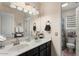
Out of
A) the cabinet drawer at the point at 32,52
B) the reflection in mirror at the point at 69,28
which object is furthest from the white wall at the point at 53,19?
the cabinet drawer at the point at 32,52

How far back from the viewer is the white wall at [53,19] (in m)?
2.15

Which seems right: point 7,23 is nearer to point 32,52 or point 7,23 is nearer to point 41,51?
point 32,52

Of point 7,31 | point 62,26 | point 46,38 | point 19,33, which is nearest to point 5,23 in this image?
point 7,31

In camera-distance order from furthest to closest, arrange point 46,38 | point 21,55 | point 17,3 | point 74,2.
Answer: point 46,38 → point 17,3 → point 74,2 → point 21,55

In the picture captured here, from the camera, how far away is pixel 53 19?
7.12 ft

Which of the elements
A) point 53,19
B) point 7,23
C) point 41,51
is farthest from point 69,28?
point 7,23

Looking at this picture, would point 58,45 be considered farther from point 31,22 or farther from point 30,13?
point 30,13

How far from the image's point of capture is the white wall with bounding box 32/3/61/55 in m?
2.15

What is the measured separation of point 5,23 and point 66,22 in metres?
1.07

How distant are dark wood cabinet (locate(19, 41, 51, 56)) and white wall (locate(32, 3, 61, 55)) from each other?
144mm

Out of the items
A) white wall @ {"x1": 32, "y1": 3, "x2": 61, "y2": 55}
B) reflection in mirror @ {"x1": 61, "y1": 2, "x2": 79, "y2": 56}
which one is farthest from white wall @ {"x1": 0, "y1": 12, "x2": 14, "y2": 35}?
reflection in mirror @ {"x1": 61, "y1": 2, "x2": 79, "y2": 56}

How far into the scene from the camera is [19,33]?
2248 mm

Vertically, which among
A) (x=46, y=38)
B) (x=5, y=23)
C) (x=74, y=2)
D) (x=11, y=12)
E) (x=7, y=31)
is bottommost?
(x=46, y=38)

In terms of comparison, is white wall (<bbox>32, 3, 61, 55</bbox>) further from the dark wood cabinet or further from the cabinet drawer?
the cabinet drawer
